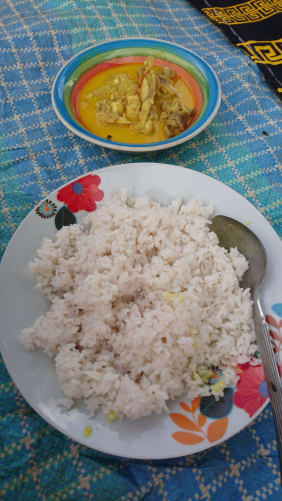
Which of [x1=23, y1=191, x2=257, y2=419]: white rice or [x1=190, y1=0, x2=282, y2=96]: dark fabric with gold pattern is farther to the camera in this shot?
[x1=190, y1=0, x2=282, y2=96]: dark fabric with gold pattern

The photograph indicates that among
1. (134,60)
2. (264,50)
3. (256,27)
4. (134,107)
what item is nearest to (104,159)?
(134,107)

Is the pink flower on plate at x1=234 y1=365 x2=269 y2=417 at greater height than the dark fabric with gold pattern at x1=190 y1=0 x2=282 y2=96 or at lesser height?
lesser

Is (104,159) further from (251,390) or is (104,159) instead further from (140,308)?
(251,390)

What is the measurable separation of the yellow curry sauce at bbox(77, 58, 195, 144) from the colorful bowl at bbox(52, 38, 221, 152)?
4 centimetres

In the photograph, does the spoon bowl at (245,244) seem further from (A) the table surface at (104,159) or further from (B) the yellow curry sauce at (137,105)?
(B) the yellow curry sauce at (137,105)

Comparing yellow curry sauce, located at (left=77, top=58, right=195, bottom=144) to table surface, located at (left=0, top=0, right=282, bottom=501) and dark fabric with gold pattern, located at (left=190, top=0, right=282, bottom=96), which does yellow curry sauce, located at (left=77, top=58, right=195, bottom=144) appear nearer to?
table surface, located at (left=0, top=0, right=282, bottom=501)

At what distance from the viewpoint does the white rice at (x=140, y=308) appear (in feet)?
3.19

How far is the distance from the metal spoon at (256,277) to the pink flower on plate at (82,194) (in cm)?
42

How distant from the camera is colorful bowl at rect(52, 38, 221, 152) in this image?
4.77ft

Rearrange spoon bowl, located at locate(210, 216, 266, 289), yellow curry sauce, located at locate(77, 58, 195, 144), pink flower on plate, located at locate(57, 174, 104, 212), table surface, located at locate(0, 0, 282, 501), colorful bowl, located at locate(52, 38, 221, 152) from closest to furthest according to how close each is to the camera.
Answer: table surface, located at locate(0, 0, 282, 501), spoon bowl, located at locate(210, 216, 266, 289), pink flower on plate, located at locate(57, 174, 104, 212), colorful bowl, located at locate(52, 38, 221, 152), yellow curry sauce, located at locate(77, 58, 195, 144)

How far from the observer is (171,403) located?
0.97 m

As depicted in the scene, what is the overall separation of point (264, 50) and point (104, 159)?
1.26 meters

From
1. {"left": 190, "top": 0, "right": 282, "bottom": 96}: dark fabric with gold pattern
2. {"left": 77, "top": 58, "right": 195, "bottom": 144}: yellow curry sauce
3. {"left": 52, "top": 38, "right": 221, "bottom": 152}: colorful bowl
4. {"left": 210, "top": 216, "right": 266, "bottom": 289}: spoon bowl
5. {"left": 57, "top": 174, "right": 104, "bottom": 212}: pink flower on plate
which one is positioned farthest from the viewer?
{"left": 190, "top": 0, "right": 282, "bottom": 96}: dark fabric with gold pattern

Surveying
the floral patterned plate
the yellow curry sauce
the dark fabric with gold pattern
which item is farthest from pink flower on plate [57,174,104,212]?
the dark fabric with gold pattern
